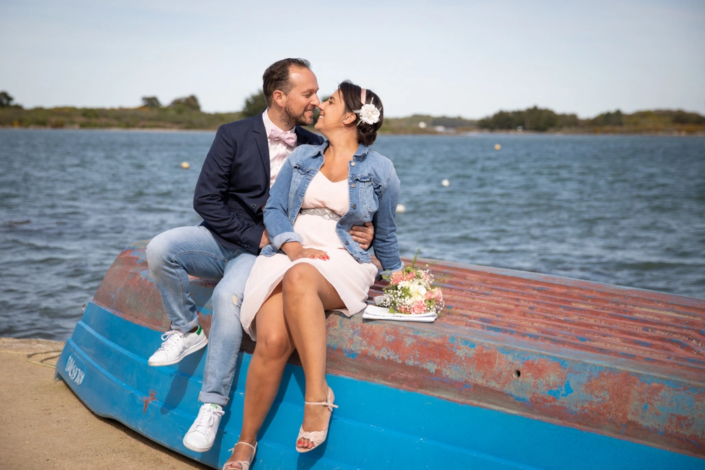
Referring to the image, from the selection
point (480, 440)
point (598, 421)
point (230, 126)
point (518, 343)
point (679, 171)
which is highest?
point (230, 126)

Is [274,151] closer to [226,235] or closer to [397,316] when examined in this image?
[226,235]

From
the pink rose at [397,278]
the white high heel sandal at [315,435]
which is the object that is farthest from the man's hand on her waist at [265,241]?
the white high heel sandal at [315,435]

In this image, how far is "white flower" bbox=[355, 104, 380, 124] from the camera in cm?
338

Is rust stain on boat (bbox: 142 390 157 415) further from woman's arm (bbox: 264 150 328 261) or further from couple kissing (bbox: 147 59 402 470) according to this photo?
woman's arm (bbox: 264 150 328 261)

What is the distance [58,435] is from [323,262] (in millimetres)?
2071

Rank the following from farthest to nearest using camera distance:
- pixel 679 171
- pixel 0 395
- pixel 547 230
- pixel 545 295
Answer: pixel 679 171, pixel 547 230, pixel 0 395, pixel 545 295

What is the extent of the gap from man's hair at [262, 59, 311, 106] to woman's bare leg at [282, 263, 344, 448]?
1.33 meters

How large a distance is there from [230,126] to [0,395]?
2.55 metres

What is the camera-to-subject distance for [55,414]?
4.14 m

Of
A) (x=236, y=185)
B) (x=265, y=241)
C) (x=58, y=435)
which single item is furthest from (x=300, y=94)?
(x=58, y=435)

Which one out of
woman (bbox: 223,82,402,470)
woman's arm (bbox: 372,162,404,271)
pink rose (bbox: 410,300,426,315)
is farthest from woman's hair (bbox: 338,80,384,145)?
pink rose (bbox: 410,300,426,315)

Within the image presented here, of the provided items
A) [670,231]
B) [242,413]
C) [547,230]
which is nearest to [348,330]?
[242,413]

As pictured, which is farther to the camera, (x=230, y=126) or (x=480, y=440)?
(x=230, y=126)

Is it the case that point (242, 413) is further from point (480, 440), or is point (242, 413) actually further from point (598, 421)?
point (598, 421)
